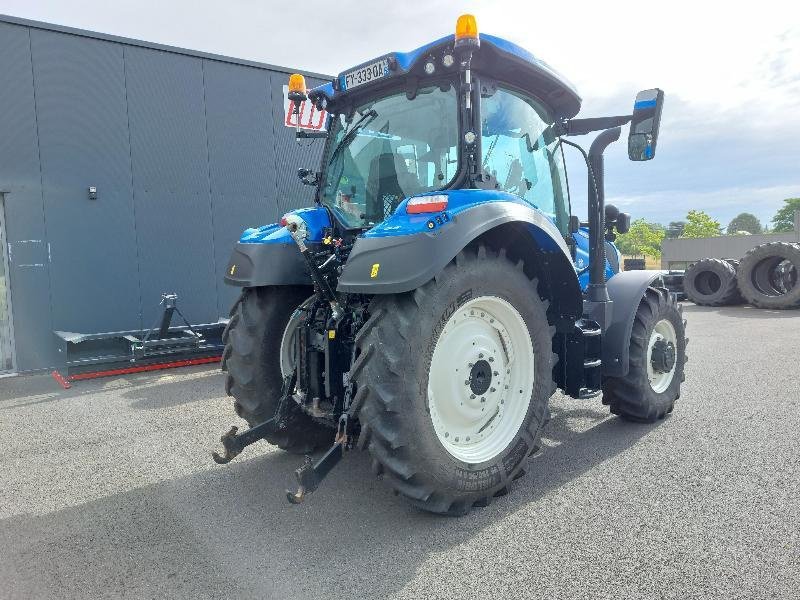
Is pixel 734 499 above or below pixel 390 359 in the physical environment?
below

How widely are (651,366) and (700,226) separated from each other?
77.7m

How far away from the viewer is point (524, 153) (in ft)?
12.3

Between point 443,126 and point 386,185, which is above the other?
point 443,126

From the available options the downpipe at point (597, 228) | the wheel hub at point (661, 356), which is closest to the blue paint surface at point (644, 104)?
the downpipe at point (597, 228)

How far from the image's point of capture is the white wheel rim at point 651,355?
14.8 feet

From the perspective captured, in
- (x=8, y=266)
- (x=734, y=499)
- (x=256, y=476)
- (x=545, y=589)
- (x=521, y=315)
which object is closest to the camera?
(x=545, y=589)

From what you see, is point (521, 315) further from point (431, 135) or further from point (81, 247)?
point (81, 247)

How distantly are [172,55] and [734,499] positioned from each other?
27.8 feet

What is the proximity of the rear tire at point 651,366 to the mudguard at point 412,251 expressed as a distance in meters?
1.93

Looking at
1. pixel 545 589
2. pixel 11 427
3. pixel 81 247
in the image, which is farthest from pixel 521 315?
pixel 81 247

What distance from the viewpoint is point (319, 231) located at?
3.75 m

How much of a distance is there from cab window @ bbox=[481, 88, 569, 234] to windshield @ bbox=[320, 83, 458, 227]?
0.76 ft

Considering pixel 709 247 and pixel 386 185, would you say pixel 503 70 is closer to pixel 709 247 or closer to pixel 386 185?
pixel 386 185

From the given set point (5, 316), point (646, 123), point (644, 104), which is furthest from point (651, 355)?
point (5, 316)
